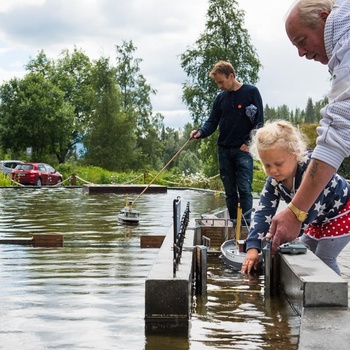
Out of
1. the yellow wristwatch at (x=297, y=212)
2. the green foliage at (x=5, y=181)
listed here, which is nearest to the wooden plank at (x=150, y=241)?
the yellow wristwatch at (x=297, y=212)

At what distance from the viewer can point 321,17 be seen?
124 inches

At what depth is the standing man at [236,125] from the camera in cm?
886

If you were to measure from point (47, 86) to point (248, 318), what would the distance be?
64.2m

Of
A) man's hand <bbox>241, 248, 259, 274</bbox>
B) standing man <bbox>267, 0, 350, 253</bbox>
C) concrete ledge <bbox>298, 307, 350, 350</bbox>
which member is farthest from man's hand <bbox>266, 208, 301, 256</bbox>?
man's hand <bbox>241, 248, 259, 274</bbox>

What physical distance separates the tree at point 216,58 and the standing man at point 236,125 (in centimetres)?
4358

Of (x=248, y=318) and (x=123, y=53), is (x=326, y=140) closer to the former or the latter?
(x=248, y=318)

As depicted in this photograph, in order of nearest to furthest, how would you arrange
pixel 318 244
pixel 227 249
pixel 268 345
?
1. pixel 268 345
2. pixel 318 244
3. pixel 227 249

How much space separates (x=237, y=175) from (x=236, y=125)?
0.56 metres

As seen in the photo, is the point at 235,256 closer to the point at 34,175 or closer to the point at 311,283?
the point at 311,283

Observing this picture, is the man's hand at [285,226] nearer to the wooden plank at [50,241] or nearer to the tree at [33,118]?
the wooden plank at [50,241]

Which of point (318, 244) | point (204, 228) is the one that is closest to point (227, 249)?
point (204, 228)

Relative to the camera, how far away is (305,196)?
3.20 meters

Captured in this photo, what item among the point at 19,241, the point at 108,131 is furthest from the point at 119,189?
the point at 108,131

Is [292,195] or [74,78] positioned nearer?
[292,195]
